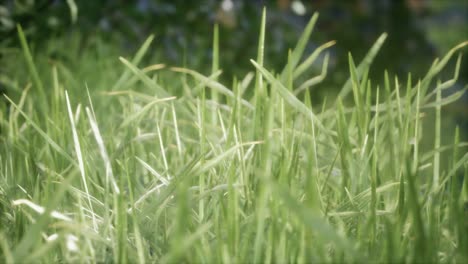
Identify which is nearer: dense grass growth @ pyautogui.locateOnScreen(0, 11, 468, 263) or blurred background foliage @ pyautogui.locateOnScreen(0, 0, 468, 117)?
dense grass growth @ pyautogui.locateOnScreen(0, 11, 468, 263)

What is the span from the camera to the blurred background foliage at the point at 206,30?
1.85 metres

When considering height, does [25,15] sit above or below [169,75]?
above

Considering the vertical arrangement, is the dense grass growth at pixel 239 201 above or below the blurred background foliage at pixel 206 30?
above

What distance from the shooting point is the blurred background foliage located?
6.07ft

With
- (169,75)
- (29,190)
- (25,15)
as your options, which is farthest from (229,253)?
(169,75)

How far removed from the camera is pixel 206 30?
7.75 ft

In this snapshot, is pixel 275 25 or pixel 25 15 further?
pixel 275 25

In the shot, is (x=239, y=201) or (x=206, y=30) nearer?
(x=239, y=201)

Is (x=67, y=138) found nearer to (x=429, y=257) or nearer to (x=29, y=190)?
(x=29, y=190)

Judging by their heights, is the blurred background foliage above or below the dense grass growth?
below

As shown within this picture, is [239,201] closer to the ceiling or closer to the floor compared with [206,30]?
closer to the ceiling

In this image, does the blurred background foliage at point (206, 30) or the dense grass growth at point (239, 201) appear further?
the blurred background foliage at point (206, 30)

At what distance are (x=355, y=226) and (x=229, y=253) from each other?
23 cm

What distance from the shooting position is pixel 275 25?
253cm
